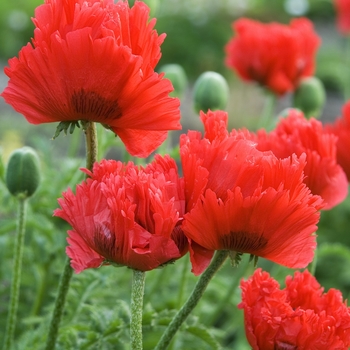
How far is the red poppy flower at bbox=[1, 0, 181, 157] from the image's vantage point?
0.79 m

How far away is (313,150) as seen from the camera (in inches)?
40.4

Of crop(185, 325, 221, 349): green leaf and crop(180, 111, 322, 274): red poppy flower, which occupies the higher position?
crop(180, 111, 322, 274): red poppy flower

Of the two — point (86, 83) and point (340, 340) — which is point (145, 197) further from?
point (340, 340)

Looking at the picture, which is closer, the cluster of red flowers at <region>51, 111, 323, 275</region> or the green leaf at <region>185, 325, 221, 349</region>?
the cluster of red flowers at <region>51, 111, 323, 275</region>

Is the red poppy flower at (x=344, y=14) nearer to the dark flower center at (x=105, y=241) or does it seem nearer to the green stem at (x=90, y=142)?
the green stem at (x=90, y=142)

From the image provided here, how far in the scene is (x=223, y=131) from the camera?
2.65 feet

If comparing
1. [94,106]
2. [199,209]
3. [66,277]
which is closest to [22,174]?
[66,277]

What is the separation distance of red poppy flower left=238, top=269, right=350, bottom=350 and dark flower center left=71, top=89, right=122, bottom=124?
0.25 metres

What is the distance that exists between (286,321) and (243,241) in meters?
0.11

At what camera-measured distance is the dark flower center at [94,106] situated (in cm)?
81

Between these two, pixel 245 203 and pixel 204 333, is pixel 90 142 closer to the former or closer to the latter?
pixel 245 203

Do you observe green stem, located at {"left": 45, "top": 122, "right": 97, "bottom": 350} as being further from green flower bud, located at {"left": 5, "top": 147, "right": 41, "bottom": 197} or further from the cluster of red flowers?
green flower bud, located at {"left": 5, "top": 147, "right": 41, "bottom": 197}

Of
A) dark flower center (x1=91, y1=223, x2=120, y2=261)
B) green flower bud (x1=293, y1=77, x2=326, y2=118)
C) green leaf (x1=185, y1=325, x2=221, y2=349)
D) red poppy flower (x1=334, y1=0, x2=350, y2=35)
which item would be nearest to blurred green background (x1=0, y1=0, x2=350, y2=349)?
green leaf (x1=185, y1=325, x2=221, y2=349)

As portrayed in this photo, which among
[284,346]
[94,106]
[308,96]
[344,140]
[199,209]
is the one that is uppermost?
[308,96]
